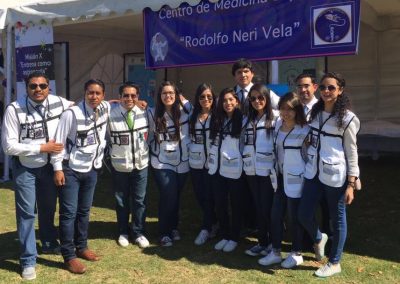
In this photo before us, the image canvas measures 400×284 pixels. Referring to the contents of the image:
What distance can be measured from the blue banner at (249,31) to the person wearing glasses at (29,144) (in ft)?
8.16

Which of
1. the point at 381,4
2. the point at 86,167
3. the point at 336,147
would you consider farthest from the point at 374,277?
the point at 381,4

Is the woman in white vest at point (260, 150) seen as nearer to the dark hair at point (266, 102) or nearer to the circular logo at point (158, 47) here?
the dark hair at point (266, 102)

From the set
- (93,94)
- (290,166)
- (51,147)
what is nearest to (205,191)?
(290,166)

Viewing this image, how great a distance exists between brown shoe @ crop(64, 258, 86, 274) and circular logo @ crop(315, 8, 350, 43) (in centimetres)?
317

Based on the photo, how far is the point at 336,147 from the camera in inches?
147

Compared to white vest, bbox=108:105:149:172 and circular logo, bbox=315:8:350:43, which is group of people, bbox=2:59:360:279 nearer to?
white vest, bbox=108:105:149:172

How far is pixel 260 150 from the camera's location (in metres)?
4.11

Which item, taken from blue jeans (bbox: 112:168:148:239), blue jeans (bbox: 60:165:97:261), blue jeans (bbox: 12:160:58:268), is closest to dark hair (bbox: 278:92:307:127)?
blue jeans (bbox: 112:168:148:239)

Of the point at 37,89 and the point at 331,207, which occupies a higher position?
the point at 37,89

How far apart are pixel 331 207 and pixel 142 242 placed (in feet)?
5.96

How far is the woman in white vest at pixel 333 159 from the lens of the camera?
3.70 metres

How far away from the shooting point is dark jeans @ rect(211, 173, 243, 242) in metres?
4.39

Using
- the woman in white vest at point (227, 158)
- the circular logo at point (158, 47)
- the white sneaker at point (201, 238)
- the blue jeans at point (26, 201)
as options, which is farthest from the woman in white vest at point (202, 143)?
the circular logo at point (158, 47)

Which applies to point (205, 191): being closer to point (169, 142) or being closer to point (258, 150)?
point (169, 142)
